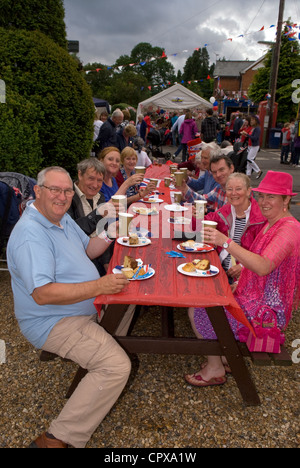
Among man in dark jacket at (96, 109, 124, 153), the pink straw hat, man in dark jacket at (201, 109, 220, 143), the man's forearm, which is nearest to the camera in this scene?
the man's forearm

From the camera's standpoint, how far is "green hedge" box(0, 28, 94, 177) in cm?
461

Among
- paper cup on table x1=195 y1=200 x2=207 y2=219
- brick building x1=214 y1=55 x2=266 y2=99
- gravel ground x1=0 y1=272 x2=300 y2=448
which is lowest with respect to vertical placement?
gravel ground x1=0 y1=272 x2=300 y2=448

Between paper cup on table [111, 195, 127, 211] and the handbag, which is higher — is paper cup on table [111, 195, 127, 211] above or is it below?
above

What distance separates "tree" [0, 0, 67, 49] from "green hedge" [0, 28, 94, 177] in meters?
0.26

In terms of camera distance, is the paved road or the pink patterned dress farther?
the paved road

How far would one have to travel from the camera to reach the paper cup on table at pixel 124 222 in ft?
8.87

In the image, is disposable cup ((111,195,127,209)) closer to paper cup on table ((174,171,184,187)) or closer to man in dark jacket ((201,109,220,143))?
paper cup on table ((174,171,184,187))

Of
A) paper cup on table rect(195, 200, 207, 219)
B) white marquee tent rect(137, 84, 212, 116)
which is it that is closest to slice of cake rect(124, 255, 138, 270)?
paper cup on table rect(195, 200, 207, 219)

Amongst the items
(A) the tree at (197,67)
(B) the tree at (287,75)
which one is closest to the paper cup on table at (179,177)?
(B) the tree at (287,75)

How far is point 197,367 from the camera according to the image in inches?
116

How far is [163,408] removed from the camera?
2471 millimetres

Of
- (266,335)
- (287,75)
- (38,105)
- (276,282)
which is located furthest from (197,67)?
(266,335)
